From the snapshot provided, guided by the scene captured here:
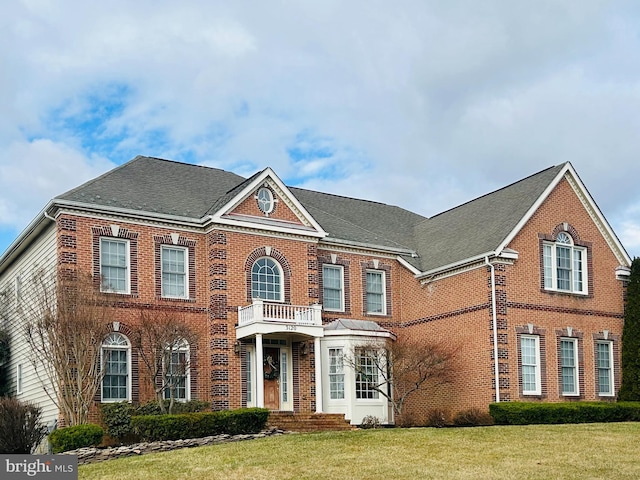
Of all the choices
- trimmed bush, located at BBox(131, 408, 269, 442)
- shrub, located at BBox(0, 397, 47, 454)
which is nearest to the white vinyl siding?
shrub, located at BBox(0, 397, 47, 454)

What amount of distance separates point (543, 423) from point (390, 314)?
805 cm

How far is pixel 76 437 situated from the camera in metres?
23.2

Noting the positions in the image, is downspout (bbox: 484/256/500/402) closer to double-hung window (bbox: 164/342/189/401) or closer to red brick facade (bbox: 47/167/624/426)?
red brick facade (bbox: 47/167/624/426)

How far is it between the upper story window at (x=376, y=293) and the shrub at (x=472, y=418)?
247 inches

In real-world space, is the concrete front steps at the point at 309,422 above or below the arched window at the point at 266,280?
below

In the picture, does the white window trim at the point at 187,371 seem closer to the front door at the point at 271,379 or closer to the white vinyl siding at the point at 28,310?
the front door at the point at 271,379

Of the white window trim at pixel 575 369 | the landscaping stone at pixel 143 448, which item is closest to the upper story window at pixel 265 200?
the landscaping stone at pixel 143 448

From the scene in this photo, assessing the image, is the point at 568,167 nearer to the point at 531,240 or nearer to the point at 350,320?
the point at 531,240

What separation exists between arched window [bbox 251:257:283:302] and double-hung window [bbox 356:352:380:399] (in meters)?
3.58

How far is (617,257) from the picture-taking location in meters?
33.7

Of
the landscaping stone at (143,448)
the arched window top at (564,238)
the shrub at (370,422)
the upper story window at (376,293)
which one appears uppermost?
the arched window top at (564,238)

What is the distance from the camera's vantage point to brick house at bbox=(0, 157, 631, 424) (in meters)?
28.2

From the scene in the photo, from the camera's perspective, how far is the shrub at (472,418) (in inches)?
1105

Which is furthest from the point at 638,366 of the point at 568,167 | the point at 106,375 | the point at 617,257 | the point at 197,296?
the point at 106,375
